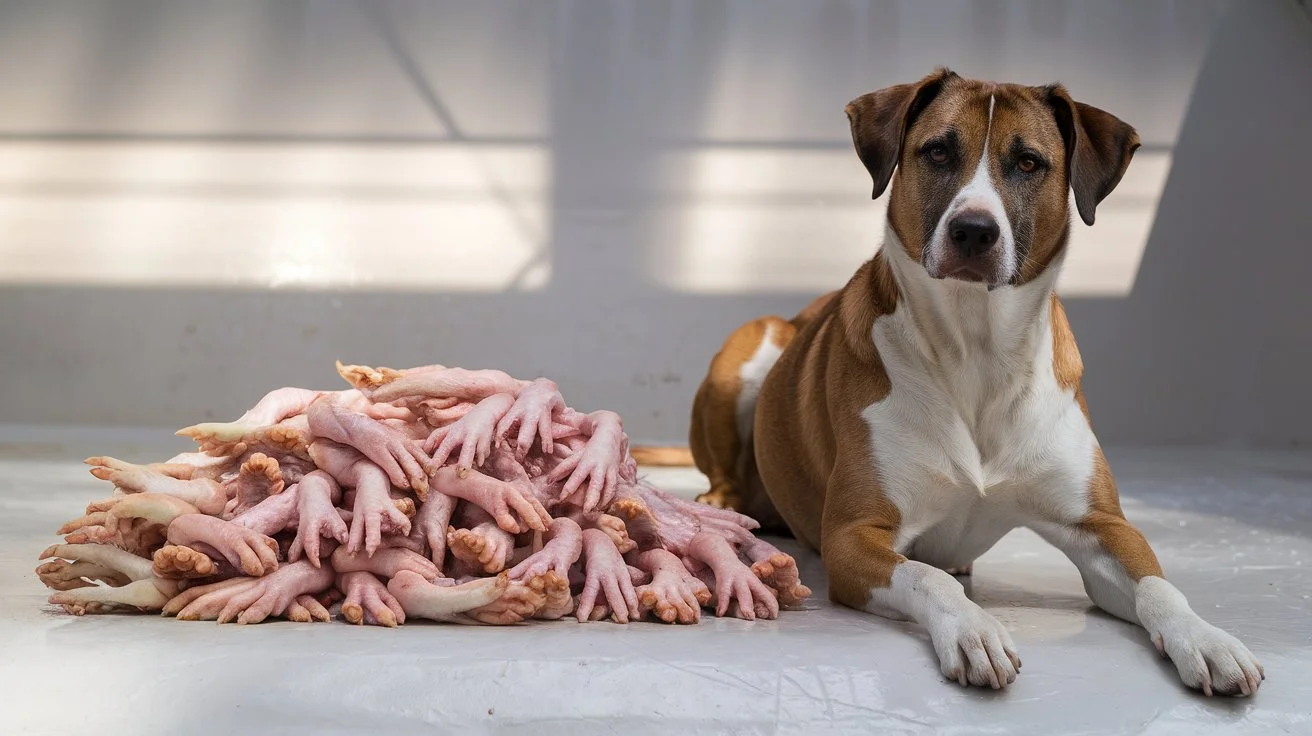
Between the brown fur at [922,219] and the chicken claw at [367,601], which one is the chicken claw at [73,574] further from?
the brown fur at [922,219]

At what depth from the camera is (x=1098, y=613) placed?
2596 mm

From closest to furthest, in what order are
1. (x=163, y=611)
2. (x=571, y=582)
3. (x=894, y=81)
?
(x=163, y=611) → (x=571, y=582) → (x=894, y=81)

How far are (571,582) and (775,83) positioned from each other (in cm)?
546

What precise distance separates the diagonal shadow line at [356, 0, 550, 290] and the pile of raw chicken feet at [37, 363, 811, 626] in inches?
185

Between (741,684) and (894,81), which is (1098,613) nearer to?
(741,684)

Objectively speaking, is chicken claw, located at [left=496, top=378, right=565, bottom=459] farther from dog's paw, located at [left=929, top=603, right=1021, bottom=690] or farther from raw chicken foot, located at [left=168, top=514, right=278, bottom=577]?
dog's paw, located at [left=929, top=603, right=1021, bottom=690]

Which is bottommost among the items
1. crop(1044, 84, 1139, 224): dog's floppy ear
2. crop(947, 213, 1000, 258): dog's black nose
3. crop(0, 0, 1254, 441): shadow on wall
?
crop(0, 0, 1254, 441): shadow on wall

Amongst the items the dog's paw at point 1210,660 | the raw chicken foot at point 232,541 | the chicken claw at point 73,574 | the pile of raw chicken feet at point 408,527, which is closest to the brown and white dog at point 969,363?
the dog's paw at point 1210,660

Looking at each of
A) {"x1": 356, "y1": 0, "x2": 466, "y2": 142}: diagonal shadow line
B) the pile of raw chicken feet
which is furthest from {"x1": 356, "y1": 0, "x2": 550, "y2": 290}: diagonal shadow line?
the pile of raw chicken feet

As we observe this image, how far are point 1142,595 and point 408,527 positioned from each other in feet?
4.83

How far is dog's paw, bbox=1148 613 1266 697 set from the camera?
208cm

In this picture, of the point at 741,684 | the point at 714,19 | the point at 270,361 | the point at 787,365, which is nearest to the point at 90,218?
the point at 270,361

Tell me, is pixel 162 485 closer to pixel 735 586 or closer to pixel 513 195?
pixel 735 586

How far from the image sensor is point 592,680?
200 cm
